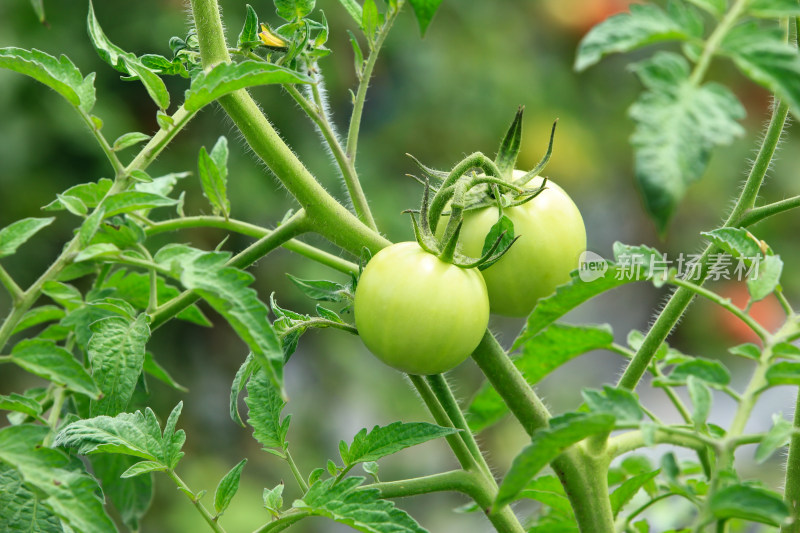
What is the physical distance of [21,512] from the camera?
16.5 inches

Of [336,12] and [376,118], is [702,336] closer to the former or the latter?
[376,118]

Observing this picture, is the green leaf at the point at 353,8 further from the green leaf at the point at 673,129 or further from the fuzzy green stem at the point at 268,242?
the green leaf at the point at 673,129

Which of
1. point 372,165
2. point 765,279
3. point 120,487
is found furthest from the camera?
point 372,165

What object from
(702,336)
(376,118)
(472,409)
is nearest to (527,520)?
(472,409)

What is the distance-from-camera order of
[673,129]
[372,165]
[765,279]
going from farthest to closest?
A: [372,165] → [765,279] → [673,129]

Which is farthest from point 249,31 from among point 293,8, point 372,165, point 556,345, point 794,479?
point 372,165

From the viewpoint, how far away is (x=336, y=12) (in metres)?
1.89

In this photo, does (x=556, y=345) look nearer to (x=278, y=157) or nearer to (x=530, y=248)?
(x=530, y=248)

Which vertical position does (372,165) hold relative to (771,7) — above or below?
below

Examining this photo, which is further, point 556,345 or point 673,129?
point 556,345

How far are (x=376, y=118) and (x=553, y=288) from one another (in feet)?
5.41

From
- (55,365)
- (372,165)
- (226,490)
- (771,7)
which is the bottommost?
(372,165)

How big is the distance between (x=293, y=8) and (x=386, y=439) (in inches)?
9.4

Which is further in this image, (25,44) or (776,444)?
(25,44)
